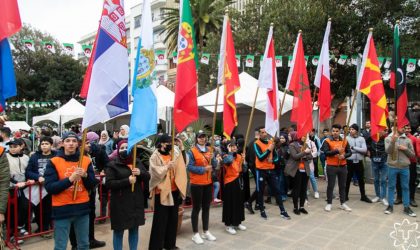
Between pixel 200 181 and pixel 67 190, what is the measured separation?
2.30 m

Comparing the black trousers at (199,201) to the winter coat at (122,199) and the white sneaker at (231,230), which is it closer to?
the white sneaker at (231,230)

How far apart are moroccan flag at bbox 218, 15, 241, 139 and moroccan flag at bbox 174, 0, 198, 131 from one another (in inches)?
39.3

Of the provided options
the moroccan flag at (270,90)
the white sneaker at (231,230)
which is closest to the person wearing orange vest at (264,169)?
the moroccan flag at (270,90)

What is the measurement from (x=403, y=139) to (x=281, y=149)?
2.71 m

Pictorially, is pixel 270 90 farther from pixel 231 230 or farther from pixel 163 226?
pixel 163 226

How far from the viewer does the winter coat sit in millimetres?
4423

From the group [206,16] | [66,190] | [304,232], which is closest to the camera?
[66,190]

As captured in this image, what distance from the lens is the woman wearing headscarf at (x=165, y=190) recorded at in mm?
4969

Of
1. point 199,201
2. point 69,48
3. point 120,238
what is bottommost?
point 120,238

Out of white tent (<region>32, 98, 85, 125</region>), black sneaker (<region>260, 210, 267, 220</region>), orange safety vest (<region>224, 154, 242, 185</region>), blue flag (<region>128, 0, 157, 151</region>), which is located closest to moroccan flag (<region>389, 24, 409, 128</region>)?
black sneaker (<region>260, 210, 267, 220</region>)

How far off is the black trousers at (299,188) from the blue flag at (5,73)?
571 centimetres

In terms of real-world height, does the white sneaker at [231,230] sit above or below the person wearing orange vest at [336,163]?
below

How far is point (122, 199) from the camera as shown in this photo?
14.8 feet

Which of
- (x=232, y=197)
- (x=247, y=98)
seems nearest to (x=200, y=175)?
(x=232, y=197)
